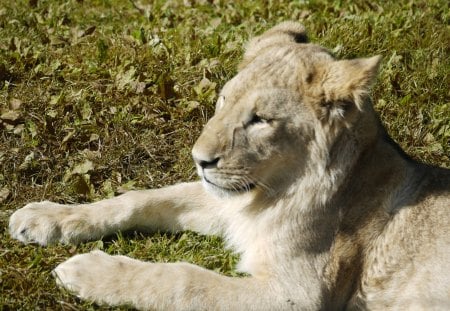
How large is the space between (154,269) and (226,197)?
1.81ft

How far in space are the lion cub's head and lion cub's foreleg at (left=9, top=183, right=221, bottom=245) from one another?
2.14 ft

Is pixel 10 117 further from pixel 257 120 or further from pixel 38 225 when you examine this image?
pixel 257 120

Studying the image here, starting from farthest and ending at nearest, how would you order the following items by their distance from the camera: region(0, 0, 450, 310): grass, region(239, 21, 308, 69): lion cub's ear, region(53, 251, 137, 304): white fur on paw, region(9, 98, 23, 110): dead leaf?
region(9, 98, 23, 110): dead leaf < region(0, 0, 450, 310): grass < region(239, 21, 308, 69): lion cub's ear < region(53, 251, 137, 304): white fur on paw

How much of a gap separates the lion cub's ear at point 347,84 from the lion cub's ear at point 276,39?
2.07 feet

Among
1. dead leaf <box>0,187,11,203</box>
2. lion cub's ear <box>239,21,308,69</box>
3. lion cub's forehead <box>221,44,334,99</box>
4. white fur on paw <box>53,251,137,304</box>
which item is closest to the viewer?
white fur on paw <box>53,251,137,304</box>

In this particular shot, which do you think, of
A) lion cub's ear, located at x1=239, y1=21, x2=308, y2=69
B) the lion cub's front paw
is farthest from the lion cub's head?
the lion cub's front paw

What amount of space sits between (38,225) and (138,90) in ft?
5.67

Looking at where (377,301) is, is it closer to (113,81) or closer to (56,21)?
(113,81)

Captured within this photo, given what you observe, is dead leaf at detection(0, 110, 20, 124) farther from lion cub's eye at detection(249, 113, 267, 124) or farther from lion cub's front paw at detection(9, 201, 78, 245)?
lion cub's eye at detection(249, 113, 267, 124)

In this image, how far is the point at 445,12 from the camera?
722cm

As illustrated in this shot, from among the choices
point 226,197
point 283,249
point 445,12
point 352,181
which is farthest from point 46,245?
point 445,12

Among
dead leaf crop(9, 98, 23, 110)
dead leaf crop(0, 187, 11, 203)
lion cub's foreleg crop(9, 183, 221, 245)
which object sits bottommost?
dead leaf crop(0, 187, 11, 203)

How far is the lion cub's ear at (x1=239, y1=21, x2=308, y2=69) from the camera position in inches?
179

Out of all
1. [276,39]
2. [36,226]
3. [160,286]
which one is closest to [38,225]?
[36,226]
